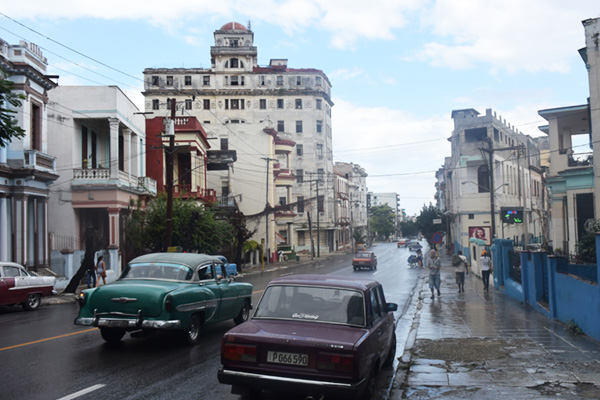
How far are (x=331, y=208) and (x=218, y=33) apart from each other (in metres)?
31.1

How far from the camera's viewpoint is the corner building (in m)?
80.5

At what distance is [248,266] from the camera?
52.2m

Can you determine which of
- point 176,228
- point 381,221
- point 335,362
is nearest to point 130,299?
point 335,362

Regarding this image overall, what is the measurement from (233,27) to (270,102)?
11842mm

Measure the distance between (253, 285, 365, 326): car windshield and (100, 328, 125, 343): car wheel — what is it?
15.1ft

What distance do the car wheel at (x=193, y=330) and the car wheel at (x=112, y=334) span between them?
1241 mm

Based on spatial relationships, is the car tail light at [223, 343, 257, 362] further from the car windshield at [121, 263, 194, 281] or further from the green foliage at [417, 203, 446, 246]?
the green foliage at [417, 203, 446, 246]

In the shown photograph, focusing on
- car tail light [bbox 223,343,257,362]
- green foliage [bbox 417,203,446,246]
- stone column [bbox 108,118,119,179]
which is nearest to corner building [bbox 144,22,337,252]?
green foliage [bbox 417,203,446,246]

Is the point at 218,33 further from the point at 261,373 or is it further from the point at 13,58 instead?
the point at 261,373

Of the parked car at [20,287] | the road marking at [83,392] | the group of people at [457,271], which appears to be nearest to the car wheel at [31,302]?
the parked car at [20,287]

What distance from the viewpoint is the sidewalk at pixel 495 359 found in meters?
7.80

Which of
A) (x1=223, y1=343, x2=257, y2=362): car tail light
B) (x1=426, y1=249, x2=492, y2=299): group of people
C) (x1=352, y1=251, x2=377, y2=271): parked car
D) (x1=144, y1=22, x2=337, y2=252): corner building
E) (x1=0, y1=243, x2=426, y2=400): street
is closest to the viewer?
(x1=223, y1=343, x2=257, y2=362): car tail light

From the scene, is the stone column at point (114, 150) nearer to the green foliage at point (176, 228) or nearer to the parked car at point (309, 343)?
the green foliage at point (176, 228)

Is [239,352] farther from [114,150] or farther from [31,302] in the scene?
[114,150]
